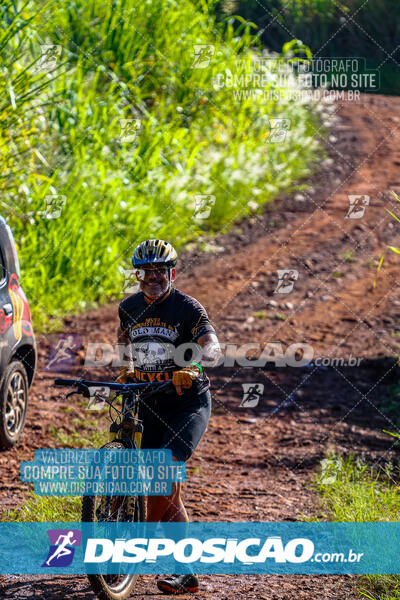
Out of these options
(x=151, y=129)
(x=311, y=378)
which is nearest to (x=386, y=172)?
(x=151, y=129)

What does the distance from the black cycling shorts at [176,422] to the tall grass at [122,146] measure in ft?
16.3

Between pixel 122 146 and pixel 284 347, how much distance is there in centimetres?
390

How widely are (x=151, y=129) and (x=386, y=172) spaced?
4958mm

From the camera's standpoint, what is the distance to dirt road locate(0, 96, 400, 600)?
20.9ft

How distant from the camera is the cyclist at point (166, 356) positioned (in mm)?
4883

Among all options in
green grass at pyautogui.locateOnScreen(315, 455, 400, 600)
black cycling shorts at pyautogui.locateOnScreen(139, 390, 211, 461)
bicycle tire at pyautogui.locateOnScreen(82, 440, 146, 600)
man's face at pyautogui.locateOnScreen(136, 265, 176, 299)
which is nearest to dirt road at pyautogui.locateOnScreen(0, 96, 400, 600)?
green grass at pyautogui.locateOnScreen(315, 455, 400, 600)

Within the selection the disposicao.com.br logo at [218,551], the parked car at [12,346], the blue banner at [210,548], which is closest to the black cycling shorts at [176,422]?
the blue banner at [210,548]

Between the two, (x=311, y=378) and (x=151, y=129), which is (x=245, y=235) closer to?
(x=151, y=129)

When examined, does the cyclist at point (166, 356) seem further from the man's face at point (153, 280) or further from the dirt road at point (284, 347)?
the dirt road at point (284, 347)

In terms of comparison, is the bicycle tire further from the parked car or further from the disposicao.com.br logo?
the parked car

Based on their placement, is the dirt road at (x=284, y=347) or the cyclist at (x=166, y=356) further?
the dirt road at (x=284, y=347)

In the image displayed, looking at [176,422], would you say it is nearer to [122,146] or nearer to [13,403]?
[13,403]

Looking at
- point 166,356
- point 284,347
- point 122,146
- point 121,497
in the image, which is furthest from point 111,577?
point 122,146

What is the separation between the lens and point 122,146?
11.8 m
